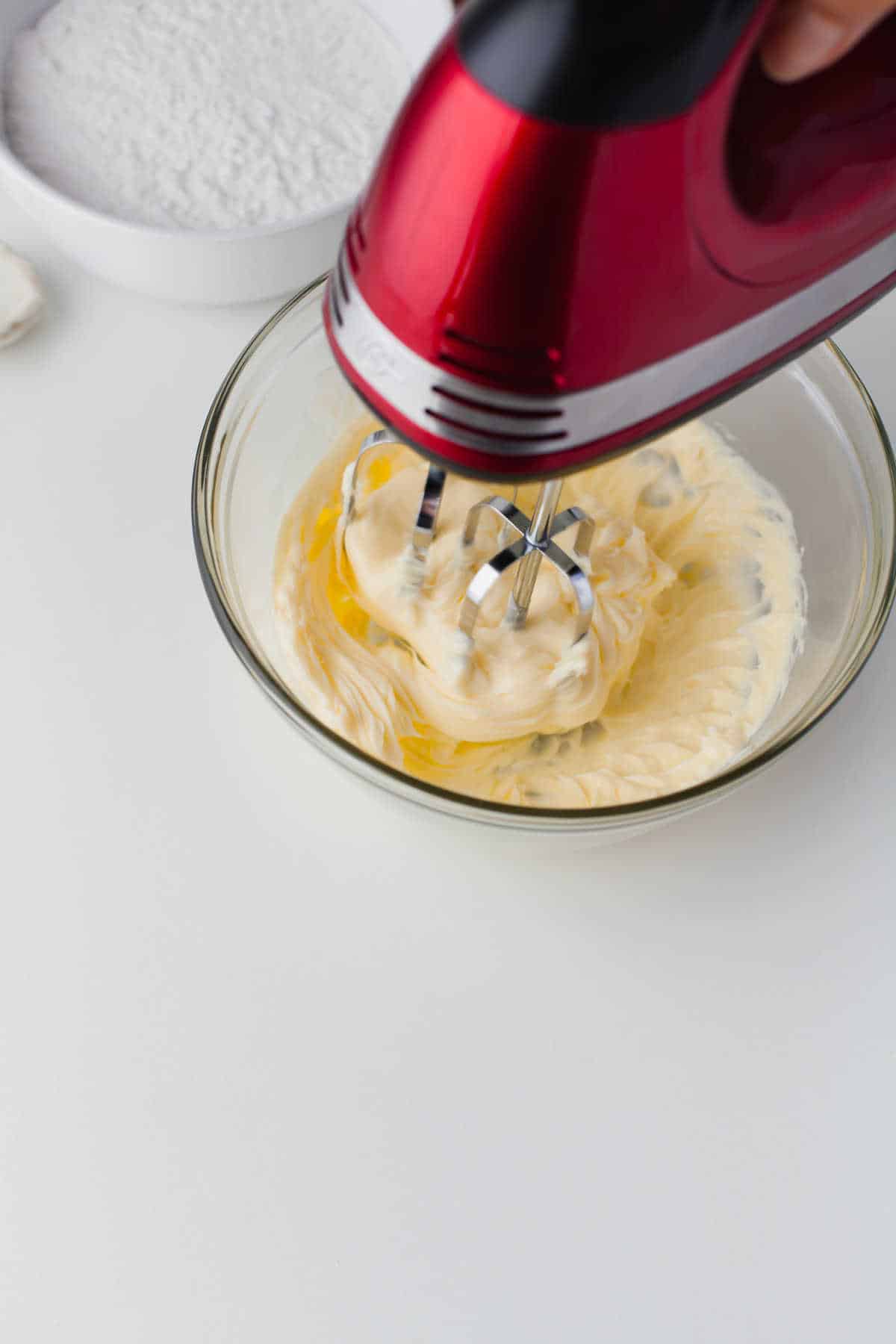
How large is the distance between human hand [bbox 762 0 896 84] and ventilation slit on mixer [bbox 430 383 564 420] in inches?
4.9

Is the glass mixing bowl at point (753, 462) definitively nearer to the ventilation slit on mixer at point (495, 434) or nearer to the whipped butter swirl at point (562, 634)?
the whipped butter swirl at point (562, 634)

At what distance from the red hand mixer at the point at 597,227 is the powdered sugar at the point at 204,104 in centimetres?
42

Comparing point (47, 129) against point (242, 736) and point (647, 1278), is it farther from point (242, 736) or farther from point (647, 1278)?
point (647, 1278)

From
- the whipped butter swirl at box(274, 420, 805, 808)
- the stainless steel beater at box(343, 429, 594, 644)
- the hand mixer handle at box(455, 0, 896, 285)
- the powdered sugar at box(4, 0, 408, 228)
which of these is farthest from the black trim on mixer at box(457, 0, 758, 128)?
the powdered sugar at box(4, 0, 408, 228)

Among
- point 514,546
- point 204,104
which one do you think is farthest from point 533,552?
point 204,104

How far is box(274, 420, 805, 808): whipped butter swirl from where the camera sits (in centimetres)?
64

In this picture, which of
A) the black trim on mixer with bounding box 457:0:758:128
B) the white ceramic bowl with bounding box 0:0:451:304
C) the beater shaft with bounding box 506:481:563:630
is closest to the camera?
the black trim on mixer with bounding box 457:0:758:128

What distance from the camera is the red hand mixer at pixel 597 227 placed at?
12.8 inches

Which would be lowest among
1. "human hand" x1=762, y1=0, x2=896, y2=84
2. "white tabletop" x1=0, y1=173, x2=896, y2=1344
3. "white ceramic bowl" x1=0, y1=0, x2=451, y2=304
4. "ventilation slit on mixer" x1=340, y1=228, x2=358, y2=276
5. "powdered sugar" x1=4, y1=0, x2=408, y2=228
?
"white tabletop" x1=0, y1=173, x2=896, y2=1344

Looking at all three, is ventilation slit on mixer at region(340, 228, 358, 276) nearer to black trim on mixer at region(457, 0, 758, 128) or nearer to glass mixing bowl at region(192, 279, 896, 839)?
black trim on mixer at region(457, 0, 758, 128)

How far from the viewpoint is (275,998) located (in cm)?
65

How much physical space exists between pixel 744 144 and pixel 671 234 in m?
0.06

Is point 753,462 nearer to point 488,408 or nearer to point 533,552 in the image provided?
point 533,552

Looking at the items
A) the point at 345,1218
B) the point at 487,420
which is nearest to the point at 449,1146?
the point at 345,1218
